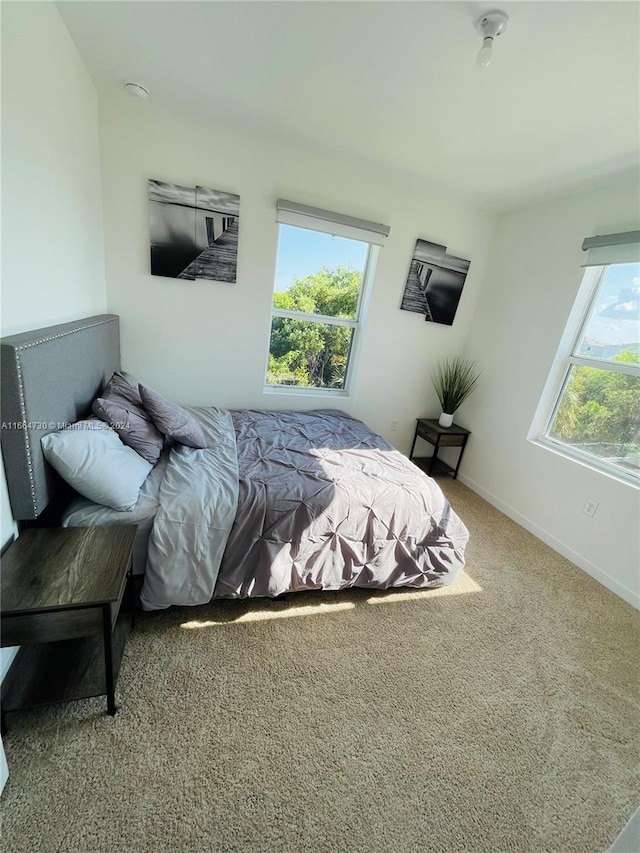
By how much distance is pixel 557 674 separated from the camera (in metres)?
1.55

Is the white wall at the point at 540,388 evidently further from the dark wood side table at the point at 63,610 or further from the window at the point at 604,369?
the dark wood side table at the point at 63,610

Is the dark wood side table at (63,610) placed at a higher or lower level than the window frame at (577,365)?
lower

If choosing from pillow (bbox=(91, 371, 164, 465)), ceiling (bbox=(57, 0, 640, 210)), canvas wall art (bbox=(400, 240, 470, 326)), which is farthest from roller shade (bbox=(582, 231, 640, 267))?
pillow (bbox=(91, 371, 164, 465))

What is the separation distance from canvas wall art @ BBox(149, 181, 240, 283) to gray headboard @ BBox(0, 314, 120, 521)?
104 cm

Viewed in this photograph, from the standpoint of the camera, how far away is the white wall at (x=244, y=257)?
2.17 metres

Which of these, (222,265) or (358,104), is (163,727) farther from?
(358,104)

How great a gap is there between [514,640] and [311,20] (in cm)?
290

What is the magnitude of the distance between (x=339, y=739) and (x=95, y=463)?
137cm

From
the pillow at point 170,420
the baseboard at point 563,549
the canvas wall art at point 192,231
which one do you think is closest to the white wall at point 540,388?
the baseboard at point 563,549

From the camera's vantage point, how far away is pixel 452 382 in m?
3.21

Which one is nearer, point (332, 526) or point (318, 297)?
point (332, 526)

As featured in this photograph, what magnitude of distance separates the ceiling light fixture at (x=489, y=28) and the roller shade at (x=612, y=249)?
1474 millimetres

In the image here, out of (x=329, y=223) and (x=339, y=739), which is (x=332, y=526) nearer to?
(x=339, y=739)

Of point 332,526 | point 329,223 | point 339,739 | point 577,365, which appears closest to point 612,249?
point 577,365
